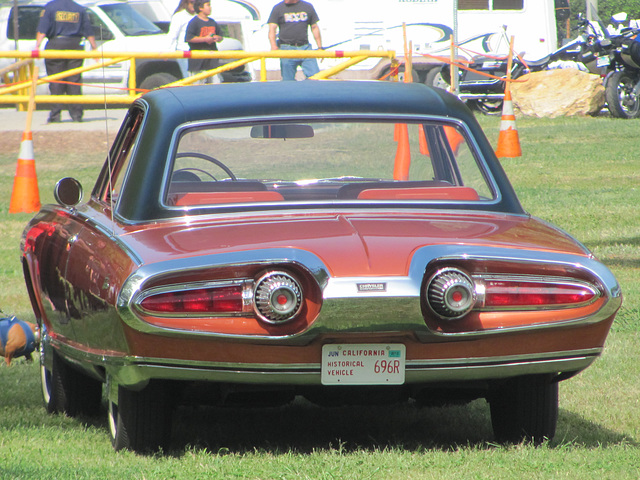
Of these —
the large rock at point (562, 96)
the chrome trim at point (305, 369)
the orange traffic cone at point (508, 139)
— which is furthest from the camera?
the large rock at point (562, 96)

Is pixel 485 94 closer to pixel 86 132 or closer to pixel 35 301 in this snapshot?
pixel 86 132

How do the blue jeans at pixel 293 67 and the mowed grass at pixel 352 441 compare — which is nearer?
the mowed grass at pixel 352 441

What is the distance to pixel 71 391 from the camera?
4.34m

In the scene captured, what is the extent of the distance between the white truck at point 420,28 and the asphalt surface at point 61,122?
17.5ft

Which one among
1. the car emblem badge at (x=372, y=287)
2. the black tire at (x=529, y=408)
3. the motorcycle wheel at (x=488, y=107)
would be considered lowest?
the motorcycle wheel at (x=488, y=107)

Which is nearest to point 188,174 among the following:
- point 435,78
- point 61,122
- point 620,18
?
point 61,122

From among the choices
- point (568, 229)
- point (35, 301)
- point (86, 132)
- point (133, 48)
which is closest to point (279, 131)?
point (35, 301)

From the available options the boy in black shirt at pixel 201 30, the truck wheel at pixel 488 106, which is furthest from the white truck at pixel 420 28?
the boy in black shirt at pixel 201 30

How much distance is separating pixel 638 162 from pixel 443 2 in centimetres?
1163

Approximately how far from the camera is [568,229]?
8.97 metres

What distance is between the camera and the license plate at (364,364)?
323 cm

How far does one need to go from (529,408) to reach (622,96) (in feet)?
48.8

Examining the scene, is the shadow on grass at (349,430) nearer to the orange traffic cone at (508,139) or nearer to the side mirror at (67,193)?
the side mirror at (67,193)

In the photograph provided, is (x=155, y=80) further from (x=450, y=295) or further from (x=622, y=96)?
(x=450, y=295)
